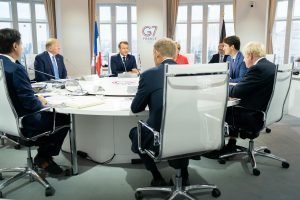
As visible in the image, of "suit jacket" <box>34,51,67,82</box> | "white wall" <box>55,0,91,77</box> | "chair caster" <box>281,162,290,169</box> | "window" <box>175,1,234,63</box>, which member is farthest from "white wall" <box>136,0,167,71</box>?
"chair caster" <box>281,162,290,169</box>

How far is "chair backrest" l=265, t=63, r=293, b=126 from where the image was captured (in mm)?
2775

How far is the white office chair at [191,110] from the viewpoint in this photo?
186 centimetres

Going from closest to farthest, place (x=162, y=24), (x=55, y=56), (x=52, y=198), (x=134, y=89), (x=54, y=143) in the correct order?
(x=52, y=198), (x=54, y=143), (x=134, y=89), (x=55, y=56), (x=162, y=24)

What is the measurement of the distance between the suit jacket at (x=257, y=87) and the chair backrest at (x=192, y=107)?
87cm

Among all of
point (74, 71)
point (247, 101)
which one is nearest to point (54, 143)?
point (247, 101)

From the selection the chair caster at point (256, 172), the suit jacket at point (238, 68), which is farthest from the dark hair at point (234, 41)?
the chair caster at point (256, 172)

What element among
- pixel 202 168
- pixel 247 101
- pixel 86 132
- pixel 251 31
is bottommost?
pixel 202 168

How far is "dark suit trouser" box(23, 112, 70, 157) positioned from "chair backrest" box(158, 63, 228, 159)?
3.57 ft

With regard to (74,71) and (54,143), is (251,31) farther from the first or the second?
(54,143)

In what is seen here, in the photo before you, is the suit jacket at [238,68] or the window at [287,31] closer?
the suit jacket at [238,68]

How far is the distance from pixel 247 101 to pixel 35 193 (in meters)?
2.09

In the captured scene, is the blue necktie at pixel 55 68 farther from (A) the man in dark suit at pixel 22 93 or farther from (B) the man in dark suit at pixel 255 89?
(B) the man in dark suit at pixel 255 89

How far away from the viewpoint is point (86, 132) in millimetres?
3158

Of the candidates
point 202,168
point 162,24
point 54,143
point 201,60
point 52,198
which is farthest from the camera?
point 201,60
